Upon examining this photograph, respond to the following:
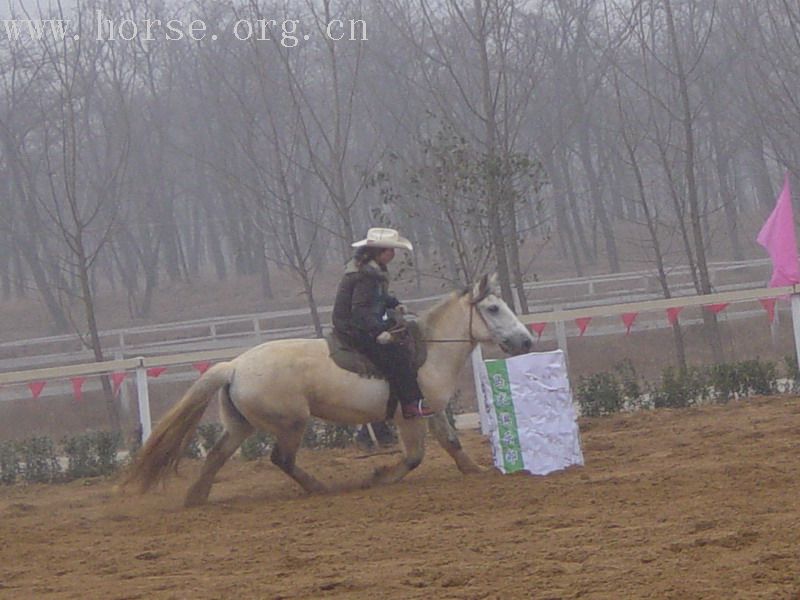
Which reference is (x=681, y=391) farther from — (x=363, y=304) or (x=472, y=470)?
(x=363, y=304)

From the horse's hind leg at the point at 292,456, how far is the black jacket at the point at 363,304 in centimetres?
88

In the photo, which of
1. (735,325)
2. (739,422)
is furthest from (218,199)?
(739,422)

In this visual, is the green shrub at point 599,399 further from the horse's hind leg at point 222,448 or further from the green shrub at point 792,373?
the horse's hind leg at point 222,448

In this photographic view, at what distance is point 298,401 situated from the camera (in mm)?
10250

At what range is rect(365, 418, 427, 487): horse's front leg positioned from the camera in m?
10.4

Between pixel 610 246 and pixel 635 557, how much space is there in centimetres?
3457

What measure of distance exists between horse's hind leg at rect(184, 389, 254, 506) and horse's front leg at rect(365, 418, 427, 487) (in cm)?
117

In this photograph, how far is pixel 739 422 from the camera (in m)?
12.0

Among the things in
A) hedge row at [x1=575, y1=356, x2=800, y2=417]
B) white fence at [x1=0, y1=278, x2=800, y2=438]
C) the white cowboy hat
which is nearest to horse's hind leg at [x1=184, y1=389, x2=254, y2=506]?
the white cowboy hat

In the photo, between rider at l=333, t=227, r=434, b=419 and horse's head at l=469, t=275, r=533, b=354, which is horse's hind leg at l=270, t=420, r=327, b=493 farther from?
horse's head at l=469, t=275, r=533, b=354

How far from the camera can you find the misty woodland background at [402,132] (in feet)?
61.0

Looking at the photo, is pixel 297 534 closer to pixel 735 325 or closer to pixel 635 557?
pixel 635 557

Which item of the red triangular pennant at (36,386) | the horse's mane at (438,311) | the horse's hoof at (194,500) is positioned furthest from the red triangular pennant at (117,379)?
the horse's mane at (438,311)

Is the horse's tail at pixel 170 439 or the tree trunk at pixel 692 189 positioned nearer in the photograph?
the horse's tail at pixel 170 439
